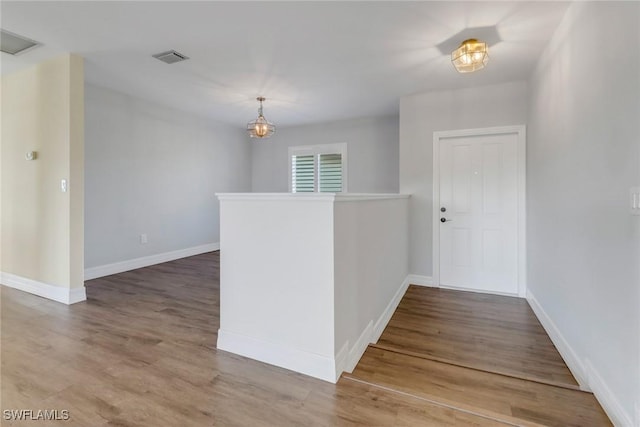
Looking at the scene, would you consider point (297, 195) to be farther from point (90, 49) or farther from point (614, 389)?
point (90, 49)

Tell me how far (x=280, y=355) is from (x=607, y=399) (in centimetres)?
183

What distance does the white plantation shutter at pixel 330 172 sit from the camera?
19.3ft

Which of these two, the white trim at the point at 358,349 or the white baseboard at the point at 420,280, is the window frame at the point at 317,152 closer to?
the white baseboard at the point at 420,280

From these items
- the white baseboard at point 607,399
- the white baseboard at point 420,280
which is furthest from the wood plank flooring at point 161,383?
the white baseboard at point 420,280

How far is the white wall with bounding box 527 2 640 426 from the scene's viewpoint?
4.61 ft

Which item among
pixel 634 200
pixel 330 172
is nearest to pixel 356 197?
pixel 634 200

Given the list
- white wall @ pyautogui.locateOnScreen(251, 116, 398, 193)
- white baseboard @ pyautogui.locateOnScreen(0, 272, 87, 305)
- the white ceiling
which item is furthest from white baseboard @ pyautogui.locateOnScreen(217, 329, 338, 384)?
white wall @ pyautogui.locateOnScreen(251, 116, 398, 193)

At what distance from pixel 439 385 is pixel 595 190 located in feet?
4.94

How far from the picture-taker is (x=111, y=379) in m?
1.80

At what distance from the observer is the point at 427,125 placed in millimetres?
3979

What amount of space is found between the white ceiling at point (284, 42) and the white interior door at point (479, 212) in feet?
2.73

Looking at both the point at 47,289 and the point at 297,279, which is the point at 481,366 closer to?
the point at 297,279

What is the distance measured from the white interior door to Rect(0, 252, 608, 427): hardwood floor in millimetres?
1413

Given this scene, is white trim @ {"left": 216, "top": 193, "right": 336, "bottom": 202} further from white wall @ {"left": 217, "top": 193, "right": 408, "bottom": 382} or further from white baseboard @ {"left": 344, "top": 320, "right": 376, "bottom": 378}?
white baseboard @ {"left": 344, "top": 320, "right": 376, "bottom": 378}
